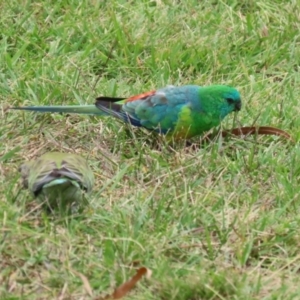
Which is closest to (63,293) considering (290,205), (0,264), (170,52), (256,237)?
(0,264)

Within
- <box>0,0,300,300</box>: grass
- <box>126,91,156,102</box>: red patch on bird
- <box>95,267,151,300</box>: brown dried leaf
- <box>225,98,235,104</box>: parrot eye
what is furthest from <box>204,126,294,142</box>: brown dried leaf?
<box>95,267,151,300</box>: brown dried leaf

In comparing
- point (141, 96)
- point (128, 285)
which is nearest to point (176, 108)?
point (141, 96)

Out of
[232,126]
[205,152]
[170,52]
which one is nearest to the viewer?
[205,152]

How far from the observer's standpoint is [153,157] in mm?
4363

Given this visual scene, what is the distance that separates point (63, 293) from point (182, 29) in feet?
8.98

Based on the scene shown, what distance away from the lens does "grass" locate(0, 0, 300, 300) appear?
11.4 ft

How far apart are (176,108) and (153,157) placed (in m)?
0.32

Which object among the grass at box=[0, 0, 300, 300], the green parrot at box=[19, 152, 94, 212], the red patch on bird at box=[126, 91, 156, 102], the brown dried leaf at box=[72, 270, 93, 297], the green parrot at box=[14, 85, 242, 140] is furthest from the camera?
the red patch on bird at box=[126, 91, 156, 102]

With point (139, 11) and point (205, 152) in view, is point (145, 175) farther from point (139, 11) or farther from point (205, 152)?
point (139, 11)

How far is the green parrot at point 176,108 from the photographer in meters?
4.54

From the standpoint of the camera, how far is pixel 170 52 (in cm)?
544

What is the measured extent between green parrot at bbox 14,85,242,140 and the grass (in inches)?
3.6

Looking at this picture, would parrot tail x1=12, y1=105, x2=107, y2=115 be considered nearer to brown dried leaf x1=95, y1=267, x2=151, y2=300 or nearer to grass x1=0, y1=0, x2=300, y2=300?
grass x1=0, y1=0, x2=300, y2=300

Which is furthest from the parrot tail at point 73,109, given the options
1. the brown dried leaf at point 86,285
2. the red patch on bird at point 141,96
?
the brown dried leaf at point 86,285
